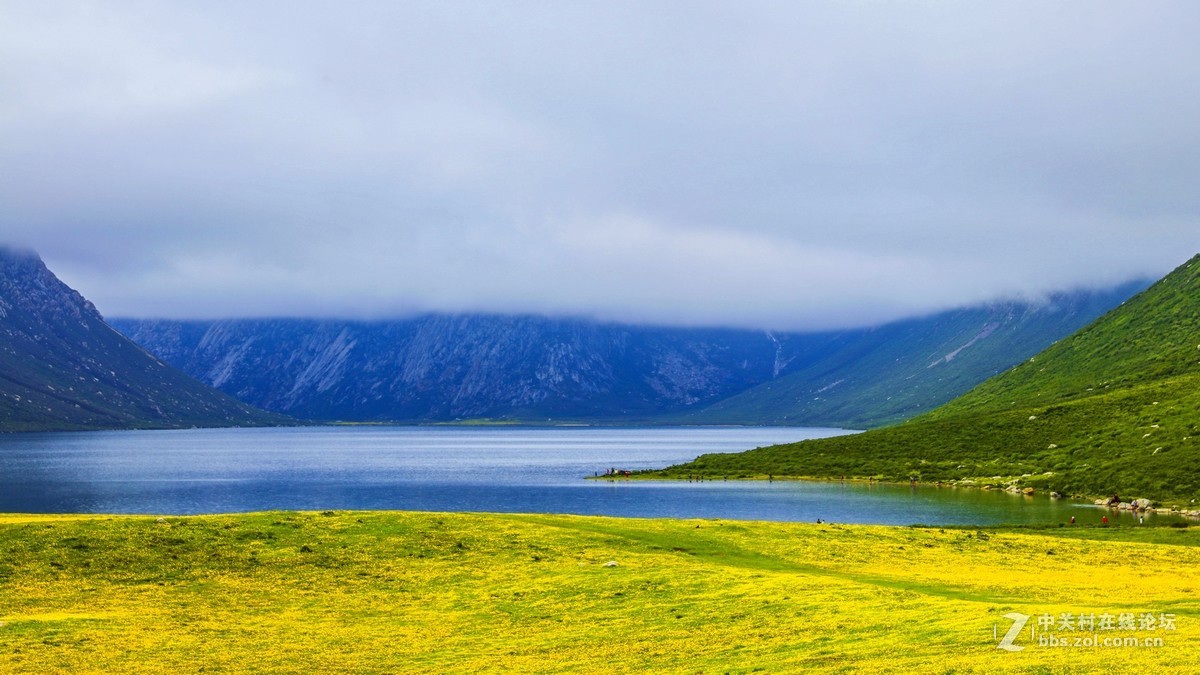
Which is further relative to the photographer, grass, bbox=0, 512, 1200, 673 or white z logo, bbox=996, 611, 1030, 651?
grass, bbox=0, 512, 1200, 673

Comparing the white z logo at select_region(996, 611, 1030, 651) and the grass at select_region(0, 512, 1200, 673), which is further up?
the white z logo at select_region(996, 611, 1030, 651)

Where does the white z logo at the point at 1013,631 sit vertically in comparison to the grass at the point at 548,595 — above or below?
above

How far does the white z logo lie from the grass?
15.7 inches

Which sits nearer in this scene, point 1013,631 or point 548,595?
point 1013,631

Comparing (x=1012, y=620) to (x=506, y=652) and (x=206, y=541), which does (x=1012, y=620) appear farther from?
(x=206, y=541)

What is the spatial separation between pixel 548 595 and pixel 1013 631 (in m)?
25.5

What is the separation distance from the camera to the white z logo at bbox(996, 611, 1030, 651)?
33406mm

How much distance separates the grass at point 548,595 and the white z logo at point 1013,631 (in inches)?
15.7

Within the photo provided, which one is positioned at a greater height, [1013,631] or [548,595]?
[1013,631]

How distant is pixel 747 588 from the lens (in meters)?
52.5

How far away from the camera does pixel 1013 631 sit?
3550 cm

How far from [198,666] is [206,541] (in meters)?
26.4

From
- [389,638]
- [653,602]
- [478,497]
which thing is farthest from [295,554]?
[478,497]

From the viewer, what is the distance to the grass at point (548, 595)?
129 feet
